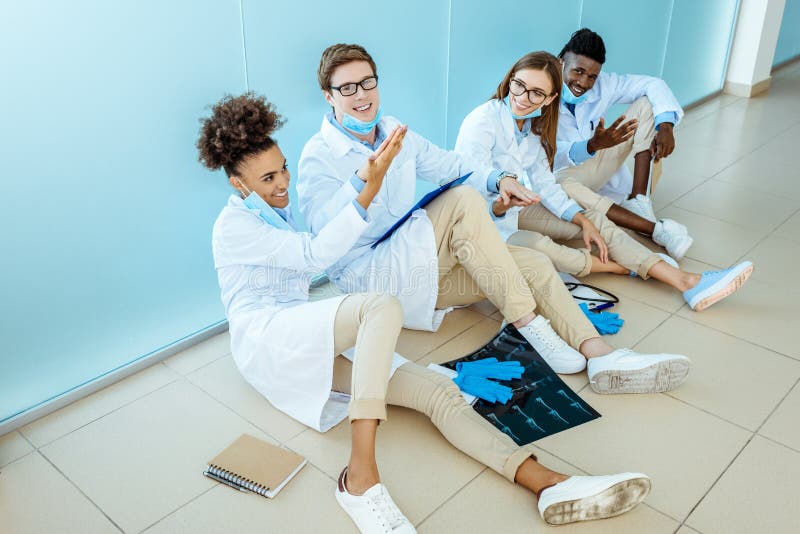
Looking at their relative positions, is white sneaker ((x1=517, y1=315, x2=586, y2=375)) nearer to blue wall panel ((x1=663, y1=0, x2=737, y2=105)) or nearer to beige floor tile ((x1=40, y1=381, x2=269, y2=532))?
beige floor tile ((x1=40, y1=381, x2=269, y2=532))

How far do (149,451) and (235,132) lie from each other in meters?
0.90

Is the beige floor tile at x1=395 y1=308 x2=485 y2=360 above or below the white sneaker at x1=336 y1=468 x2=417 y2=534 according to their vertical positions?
below

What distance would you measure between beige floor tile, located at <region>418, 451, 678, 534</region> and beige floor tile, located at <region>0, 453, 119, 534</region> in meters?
0.80

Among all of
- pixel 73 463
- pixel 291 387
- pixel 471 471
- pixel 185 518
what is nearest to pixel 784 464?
pixel 471 471

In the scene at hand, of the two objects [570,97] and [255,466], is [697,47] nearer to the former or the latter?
[570,97]

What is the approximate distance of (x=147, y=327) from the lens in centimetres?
238

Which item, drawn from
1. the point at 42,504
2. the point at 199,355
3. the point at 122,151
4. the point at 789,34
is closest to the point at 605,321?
the point at 199,355

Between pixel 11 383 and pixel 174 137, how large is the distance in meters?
0.85

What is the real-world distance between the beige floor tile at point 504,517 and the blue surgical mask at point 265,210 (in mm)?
858

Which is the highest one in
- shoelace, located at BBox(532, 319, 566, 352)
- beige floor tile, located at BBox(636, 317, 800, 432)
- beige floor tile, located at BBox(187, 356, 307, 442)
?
shoelace, located at BBox(532, 319, 566, 352)

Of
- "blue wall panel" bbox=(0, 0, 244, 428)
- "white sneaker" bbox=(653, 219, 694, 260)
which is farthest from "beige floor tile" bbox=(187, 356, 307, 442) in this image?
"white sneaker" bbox=(653, 219, 694, 260)

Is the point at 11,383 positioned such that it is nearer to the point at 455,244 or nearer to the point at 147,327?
the point at 147,327

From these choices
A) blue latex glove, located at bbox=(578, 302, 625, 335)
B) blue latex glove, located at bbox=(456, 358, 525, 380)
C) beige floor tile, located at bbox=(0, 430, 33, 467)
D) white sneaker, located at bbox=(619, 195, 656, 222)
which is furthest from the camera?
white sneaker, located at bbox=(619, 195, 656, 222)

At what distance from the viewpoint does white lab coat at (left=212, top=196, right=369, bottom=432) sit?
74.4 inches
